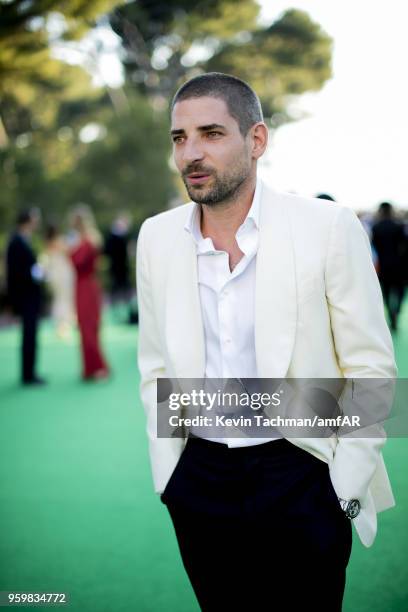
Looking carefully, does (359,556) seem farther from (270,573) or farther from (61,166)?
(61,166)

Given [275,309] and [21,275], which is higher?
[21,275]

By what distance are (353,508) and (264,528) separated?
23cm

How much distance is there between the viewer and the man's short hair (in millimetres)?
1634

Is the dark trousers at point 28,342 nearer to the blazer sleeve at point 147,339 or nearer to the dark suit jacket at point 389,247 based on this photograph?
the dark suit jacket at point 389,247

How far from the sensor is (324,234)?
1578 millimetres

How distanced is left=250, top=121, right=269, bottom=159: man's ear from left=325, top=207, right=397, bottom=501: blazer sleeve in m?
0.30

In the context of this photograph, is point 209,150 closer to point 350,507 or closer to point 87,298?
point 350,507

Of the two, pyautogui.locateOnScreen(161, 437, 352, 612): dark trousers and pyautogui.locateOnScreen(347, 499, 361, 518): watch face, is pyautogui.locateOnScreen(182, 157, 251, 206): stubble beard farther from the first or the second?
pyautogui.locateOnScreen(347, 499, 361, 518): watch face

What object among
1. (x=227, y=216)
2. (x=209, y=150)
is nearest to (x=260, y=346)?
(x=227, y=216)

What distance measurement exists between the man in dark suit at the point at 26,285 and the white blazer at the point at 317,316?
547 cm

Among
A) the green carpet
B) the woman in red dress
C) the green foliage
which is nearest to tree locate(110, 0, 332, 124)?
the green foliage

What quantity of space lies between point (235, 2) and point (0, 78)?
5625 millimetres

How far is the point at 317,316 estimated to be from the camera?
5.23 ft

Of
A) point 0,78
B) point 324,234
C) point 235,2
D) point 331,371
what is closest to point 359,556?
point 331,371
